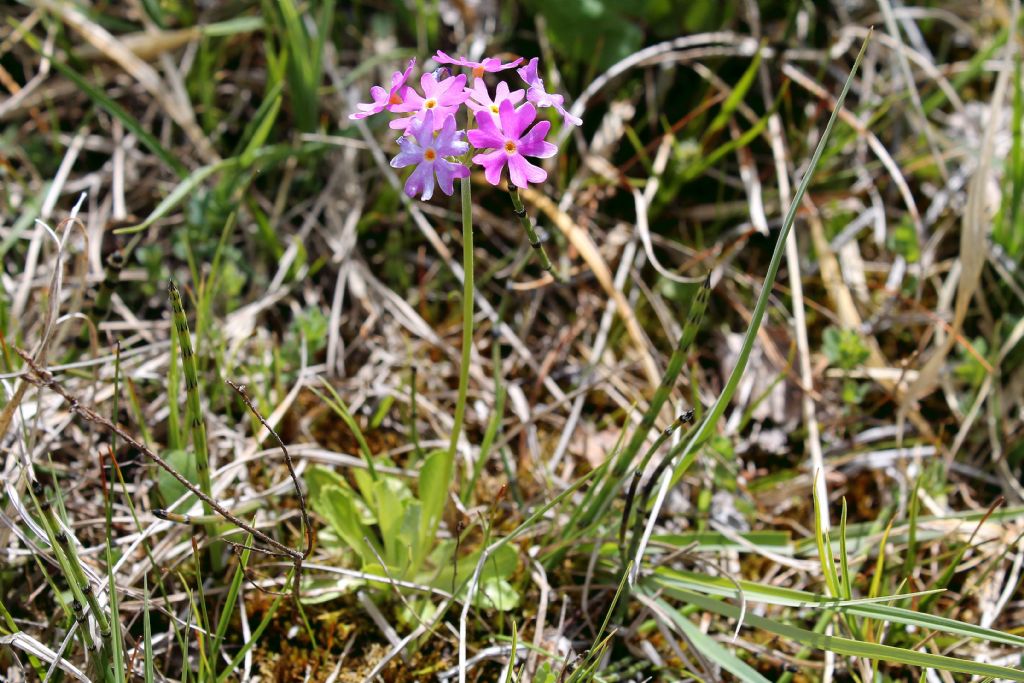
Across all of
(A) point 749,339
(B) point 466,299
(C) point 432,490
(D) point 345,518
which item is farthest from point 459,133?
(D) point 345,518

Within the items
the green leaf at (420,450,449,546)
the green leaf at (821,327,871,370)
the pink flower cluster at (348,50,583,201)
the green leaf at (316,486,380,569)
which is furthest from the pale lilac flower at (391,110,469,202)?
the green leaf at (821,327,871,370)

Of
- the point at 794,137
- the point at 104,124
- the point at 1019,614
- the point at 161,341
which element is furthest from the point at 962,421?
the point at 104,124

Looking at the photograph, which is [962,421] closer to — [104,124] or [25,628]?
[25,628]

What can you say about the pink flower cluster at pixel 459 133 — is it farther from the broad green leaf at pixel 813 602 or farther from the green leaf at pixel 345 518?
the broad green leaf at pixel 813 602

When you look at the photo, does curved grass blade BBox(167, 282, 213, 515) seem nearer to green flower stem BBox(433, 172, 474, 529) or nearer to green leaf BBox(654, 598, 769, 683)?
green flower stem BBox(433, 172, 474, 529)

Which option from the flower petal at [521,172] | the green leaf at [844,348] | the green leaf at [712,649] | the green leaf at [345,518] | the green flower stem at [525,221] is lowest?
the green leaf at [712,649]

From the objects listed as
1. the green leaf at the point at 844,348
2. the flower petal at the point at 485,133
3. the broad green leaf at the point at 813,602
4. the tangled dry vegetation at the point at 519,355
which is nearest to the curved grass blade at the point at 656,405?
the tangled dry vegetation at the point at 519,355
